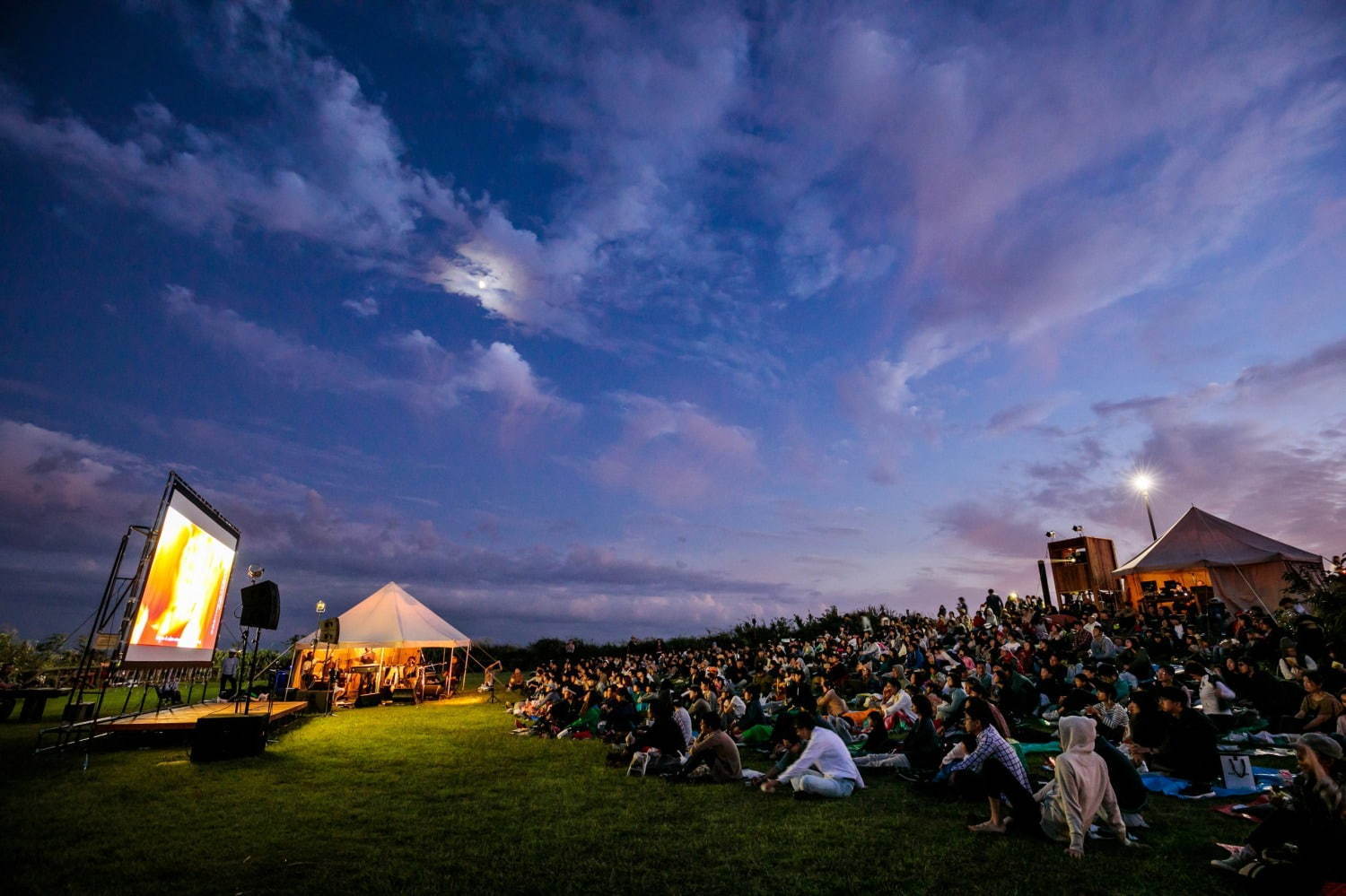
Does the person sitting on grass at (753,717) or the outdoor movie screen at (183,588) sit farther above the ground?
the outdoor movie screen at (183,588)

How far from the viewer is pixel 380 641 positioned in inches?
792

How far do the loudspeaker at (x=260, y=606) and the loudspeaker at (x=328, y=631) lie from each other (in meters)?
5.77

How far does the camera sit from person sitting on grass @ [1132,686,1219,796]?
272 inches

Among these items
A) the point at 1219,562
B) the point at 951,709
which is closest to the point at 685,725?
the point at 951,709

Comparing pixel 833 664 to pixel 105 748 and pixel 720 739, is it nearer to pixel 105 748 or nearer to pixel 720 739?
pixel 720 739

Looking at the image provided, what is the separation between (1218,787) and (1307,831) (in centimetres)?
→ 351

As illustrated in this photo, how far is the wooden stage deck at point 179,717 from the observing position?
36.3 ft

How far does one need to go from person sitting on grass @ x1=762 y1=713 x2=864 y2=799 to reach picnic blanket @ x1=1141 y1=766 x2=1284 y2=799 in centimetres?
308

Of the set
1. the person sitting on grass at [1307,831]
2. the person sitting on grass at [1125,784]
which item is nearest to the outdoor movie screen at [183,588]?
the person sitting on grass at [1125,784]

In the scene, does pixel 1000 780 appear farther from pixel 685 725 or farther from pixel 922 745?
pixel 685 725

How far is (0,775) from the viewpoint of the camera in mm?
8242

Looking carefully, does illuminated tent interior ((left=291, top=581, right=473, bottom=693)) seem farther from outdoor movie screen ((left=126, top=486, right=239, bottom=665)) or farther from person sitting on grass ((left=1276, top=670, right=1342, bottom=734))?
person sitting on grass ((left=1276, top=670, right=1342, bottom=734))

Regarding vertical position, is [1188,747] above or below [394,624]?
below

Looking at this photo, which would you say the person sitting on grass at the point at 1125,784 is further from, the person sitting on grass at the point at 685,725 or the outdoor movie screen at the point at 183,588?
the outdoor movie screen at the point at 183,588
